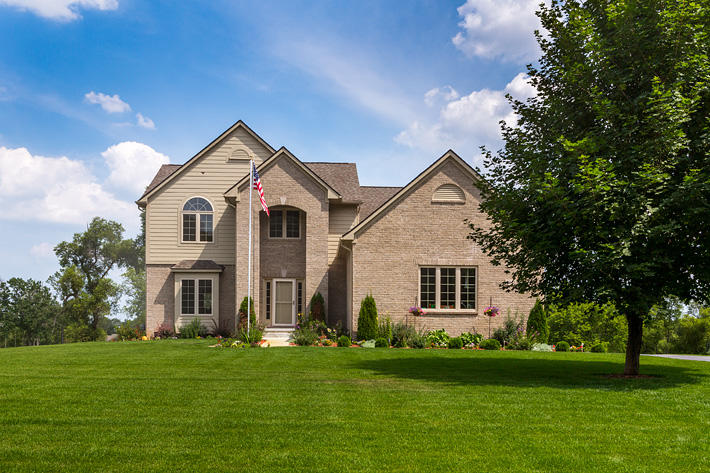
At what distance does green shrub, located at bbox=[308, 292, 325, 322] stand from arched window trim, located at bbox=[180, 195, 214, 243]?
6923mm

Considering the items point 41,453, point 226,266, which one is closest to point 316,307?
point 226,266

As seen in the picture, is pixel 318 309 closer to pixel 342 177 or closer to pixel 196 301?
pixel 196 301

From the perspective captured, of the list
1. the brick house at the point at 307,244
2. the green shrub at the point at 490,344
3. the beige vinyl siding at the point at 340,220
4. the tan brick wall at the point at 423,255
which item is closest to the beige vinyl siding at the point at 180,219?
the brick house at the point at 307,244

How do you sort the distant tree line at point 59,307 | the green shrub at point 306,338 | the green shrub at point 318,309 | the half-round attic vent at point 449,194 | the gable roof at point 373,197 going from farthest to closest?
the distant tree line at point 59,307
the gable roof at point 373,197
the green shrub at point 318,309
the half-round attic vent at point 449,194
the green shrub at point 306,338

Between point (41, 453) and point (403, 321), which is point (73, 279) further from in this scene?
point (41, 453)

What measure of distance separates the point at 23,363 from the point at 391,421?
39.2 ft

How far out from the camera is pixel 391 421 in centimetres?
756

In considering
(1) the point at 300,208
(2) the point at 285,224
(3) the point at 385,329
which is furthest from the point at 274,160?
(3) the point at 385,329

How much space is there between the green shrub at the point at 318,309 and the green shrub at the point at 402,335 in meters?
4.37

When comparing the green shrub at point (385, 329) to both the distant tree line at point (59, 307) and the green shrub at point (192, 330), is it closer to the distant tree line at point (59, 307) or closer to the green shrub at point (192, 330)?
the green shrub at point (192, 330)

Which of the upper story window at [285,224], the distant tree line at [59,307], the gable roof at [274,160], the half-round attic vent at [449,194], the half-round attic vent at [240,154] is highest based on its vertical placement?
the half-round attic vent at [240,154]

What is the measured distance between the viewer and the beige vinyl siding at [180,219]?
27219 millimetres

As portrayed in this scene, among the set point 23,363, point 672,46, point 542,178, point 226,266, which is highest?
point 672,46

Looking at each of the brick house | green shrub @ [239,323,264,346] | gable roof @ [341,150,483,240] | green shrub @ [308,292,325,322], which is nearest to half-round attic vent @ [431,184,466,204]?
the brick house
